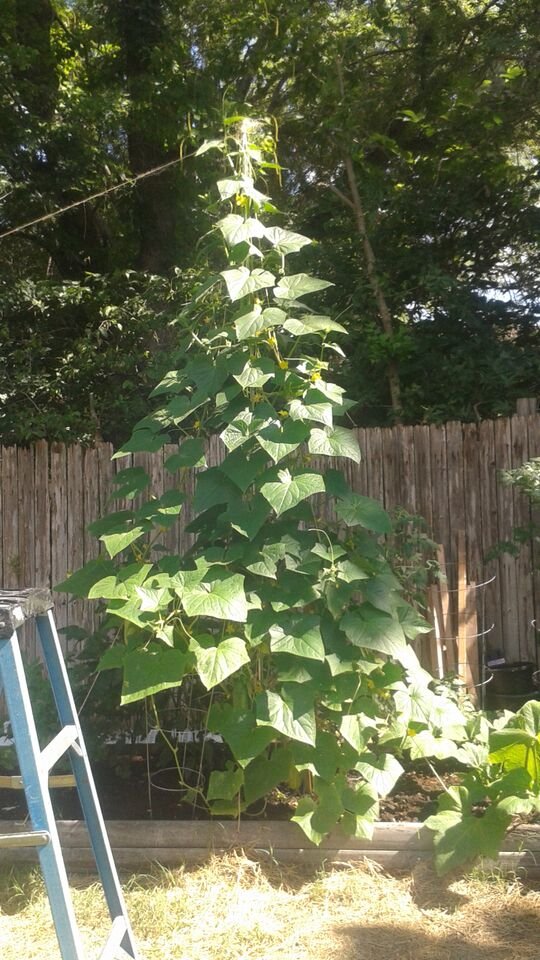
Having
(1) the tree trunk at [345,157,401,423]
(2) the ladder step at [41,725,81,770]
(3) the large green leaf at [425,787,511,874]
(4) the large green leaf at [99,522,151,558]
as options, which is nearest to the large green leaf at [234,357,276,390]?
(4) the large green leaf at [99,522,151,558]

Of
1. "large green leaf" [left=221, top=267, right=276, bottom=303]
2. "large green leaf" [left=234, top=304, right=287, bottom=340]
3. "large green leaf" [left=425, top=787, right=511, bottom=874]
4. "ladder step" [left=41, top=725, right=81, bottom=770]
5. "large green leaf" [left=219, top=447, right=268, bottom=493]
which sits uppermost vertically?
"large green leaf" [left=221, top=267, right=276, bottom=303]

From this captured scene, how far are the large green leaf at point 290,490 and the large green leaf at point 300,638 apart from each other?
41 centimetres

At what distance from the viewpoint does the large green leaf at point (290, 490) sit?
3.15m

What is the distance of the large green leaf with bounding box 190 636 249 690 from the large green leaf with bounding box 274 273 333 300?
1.36 meters

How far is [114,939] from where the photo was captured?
8.32 ft

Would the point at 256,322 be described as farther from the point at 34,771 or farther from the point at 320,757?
the point at 34,771

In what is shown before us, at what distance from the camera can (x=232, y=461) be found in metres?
3.36

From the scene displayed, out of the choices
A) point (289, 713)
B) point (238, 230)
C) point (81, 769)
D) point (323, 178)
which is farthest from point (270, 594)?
point (323, 178)

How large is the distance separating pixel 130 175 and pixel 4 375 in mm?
2601

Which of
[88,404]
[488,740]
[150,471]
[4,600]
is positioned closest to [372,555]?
[488,740]

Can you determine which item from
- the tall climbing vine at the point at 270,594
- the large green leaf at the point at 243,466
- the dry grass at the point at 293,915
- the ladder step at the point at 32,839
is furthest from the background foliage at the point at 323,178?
the ladder step at the point at 32,839

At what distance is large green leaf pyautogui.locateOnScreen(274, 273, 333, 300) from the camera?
3.49 metres

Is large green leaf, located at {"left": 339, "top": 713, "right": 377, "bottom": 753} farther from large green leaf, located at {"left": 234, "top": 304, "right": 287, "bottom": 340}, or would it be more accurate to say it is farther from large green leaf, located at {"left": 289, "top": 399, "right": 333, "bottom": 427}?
large green leaf, located at {"left": 234, "top": 304, "right": 287, "bottom": 340}

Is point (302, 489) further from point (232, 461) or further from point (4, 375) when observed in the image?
point (4, 375)
